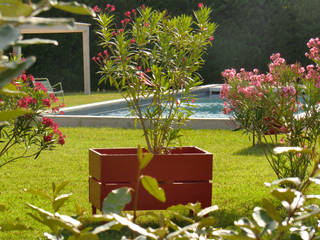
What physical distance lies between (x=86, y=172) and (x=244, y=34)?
1931cm

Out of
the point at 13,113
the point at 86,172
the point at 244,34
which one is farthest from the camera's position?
the point at 244,34

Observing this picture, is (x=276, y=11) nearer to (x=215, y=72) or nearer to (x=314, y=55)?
(x=215, y=72)

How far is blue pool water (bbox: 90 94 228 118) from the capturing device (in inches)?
545

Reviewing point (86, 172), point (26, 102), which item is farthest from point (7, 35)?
point (86, 172)

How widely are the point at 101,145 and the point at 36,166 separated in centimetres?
152

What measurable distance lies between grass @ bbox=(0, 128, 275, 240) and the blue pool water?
4.18 meters

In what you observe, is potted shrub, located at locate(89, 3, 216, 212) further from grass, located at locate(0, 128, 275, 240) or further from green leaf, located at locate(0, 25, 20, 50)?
green leaf, located at locate(0, 25, 20, 50)

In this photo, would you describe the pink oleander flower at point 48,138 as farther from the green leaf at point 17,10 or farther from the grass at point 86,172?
the green leaf at point 17,10

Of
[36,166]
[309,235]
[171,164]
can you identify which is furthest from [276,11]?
[309,235]

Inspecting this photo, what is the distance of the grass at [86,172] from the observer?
184 inches

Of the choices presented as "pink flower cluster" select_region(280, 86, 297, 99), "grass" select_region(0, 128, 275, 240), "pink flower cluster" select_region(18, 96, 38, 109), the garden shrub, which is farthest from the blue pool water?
"pink flower cluster" select_region(18, 96, 38, 109)

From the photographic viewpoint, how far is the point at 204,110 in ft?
51.6

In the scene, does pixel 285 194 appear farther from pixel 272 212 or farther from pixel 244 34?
pixel 244 34

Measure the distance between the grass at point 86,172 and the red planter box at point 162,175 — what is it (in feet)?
1.03
